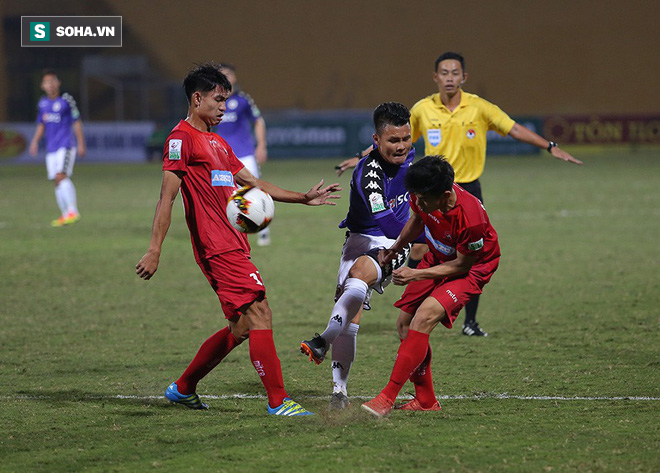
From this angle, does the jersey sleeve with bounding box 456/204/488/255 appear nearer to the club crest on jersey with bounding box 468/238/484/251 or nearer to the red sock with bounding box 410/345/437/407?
the club crest on jersey with bounding box 468/238/484/251

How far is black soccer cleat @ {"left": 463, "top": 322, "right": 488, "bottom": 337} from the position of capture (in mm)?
7695

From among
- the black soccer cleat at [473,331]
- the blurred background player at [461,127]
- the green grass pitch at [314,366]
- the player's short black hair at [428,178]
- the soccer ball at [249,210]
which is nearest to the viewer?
the green grass pitch at [314,366]

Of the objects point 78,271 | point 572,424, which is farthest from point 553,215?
point 572,424

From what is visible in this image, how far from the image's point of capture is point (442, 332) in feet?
25.9

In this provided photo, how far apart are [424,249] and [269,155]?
29.3 meters

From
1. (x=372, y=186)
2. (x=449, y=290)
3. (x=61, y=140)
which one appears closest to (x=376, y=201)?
(x=372, y=186)

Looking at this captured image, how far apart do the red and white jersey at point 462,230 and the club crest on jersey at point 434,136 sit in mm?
2642

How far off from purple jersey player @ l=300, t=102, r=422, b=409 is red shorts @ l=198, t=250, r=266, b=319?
17.8 inches

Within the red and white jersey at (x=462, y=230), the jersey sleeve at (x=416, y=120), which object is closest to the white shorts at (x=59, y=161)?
the jersey sleeve at (x=416, y=120)

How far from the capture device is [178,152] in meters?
5.12

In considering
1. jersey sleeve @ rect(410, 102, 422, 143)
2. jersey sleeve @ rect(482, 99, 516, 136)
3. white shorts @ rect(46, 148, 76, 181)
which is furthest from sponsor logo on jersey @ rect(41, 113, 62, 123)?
jersey sleeve @ rect(482, 99, 516, 136)

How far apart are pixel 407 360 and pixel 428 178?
39.4 inches

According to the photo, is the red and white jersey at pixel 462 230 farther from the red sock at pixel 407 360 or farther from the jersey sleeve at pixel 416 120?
the jersey sleeve at pixel 416 120

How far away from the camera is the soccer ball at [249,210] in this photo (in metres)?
5.01
